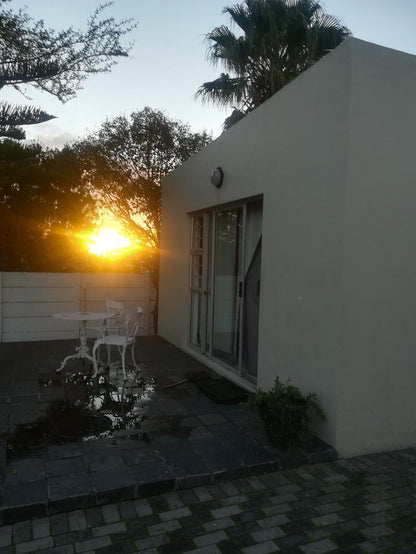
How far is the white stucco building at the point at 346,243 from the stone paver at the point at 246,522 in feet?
2.03

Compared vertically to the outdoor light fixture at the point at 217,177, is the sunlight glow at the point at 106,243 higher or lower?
lower

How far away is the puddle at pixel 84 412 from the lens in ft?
11.5

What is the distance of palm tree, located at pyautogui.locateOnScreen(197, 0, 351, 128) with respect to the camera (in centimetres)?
959

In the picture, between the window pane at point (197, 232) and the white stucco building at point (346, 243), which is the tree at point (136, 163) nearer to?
the window pane at point (197, 232)

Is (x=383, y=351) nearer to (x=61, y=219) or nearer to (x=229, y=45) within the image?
(x=61, y=219)

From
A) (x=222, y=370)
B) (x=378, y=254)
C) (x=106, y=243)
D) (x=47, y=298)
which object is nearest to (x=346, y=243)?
(x=378, y=254)

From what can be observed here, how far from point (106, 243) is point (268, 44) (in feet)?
19.2

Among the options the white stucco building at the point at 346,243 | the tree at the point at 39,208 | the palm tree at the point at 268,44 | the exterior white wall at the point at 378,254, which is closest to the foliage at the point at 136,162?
the tree at the point at 39,208

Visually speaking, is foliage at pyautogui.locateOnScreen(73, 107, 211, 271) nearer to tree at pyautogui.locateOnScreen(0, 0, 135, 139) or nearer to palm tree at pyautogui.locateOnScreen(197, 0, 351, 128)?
palm tree at pyautogui.locateOnScreen(197, 0, 351, 128)

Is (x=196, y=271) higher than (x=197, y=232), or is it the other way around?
(x=197, y=232)

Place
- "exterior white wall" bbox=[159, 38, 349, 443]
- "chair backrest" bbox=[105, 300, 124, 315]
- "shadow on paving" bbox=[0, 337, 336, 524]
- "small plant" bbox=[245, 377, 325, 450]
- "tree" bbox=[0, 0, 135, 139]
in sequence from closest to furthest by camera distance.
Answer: "shadow on paving" bbox=[0, 337, 336, 524] < "small plant" bbox=[245, 377, 325, 450] < "exterior white wall" bbox=[159, 38, 349, 443] < "chair backrest" bbox=[105, 300, 124, 315] < "tree" bbox=[0, 0, 135, 139]

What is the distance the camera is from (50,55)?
21.7 ft

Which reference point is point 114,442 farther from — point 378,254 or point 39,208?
point 39,208

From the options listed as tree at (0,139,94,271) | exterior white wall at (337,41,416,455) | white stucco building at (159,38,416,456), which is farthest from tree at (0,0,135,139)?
exterior white wall at (337,41,416,455)
